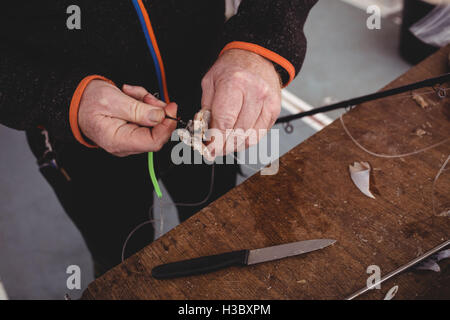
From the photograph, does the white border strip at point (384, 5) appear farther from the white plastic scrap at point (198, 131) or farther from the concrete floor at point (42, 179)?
the white plastic scrap at point (198, 131)

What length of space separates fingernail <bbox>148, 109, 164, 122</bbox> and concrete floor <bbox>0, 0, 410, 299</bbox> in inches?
34.9

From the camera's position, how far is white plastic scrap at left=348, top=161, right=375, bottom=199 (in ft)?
2.06

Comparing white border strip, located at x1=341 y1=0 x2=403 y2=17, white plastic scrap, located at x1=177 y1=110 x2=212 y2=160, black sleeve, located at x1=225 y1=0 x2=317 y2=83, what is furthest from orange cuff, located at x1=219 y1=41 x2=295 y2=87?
white border strip, located at x1=341 y1=0 x2=403 y2=17

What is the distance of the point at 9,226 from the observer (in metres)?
1.44

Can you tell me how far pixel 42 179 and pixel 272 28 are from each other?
4.73ft

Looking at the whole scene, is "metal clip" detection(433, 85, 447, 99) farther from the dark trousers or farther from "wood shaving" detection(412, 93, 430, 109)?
the dark trousers

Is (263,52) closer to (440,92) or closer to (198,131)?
(198,131)

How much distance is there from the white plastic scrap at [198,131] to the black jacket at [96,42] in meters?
0.16

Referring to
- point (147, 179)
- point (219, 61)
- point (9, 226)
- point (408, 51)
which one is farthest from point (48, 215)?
point (408, 51)

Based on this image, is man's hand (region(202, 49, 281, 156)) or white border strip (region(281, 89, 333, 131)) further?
white border strip (region(281, 89, 333, 131))

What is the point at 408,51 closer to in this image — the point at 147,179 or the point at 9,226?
the point at 147,179

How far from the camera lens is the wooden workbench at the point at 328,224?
536 millimetres

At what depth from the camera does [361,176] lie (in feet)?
2.09

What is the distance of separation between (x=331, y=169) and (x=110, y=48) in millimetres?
486
